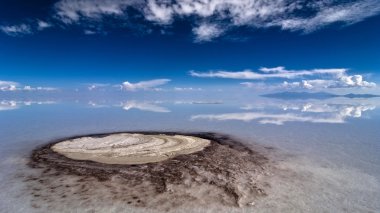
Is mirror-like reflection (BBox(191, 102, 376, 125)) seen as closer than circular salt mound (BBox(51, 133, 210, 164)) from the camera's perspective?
No

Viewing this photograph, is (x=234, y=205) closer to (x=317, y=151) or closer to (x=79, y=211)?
(x=79, y=211)

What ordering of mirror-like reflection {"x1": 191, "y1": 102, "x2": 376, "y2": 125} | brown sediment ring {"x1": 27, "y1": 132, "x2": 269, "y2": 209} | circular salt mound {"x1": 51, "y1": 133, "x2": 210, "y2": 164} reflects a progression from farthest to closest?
mirror-like reflection {"x1": 191, "y1": 102, "x2": 376, "y2": 125}
circular salt mound {"x1": 51, "y1": 133, "x2": 210, "y2": 164}
brown sediment ring {"x1": 27, "y1": 132, "x2": 269, "y2": 209}

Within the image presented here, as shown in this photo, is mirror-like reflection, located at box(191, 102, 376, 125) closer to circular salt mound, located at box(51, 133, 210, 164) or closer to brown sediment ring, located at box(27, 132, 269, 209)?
circular salt mound, located at box(51, 133, 210, 164)

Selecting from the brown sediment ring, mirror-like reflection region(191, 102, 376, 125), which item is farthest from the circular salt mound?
mirror-like reflection region(191, 102, 376, 125)

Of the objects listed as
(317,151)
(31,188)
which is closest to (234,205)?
(31,188)

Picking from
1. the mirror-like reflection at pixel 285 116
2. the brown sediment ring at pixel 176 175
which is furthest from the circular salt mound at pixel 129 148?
the mirror-like reflection at pixel 285 116
